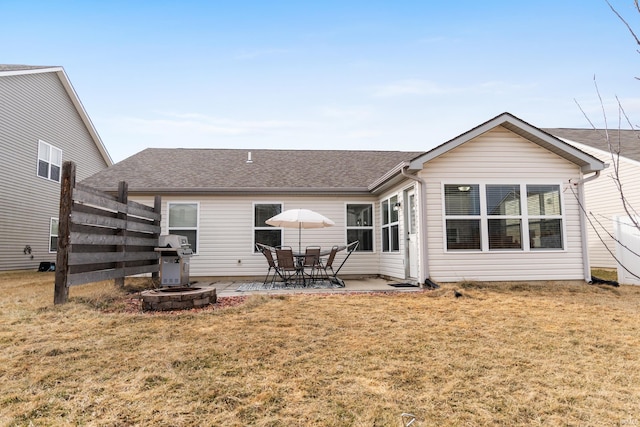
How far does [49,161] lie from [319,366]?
15.4 meters

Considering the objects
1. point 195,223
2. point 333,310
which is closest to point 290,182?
point 195,223

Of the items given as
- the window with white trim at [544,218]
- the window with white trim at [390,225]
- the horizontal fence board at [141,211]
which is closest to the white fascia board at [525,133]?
the window with white trim at [544,218]

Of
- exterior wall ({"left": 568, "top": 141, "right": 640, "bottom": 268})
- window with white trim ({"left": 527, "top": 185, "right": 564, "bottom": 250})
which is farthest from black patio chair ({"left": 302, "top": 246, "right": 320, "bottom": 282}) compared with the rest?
exterior wall ({"left": 568, "top": 141, "right": 640, "bottom": 268})

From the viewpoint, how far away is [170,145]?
44.2 ft

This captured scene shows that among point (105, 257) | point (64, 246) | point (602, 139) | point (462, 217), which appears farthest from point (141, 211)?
point (602, 139)

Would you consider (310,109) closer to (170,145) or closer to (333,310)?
(170,145)

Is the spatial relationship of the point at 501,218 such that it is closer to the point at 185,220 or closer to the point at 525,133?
the point at 525,133

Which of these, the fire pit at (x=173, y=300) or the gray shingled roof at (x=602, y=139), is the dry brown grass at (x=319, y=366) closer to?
the fire pit at (x=173, y=300)

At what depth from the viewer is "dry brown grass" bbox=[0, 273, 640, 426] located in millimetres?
2262

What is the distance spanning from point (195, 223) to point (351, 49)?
21.2ft

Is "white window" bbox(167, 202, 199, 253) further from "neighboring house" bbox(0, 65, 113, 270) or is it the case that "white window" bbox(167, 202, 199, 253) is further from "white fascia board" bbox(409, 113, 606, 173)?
"neighboring house" bbox(0, 65, 113, 270)

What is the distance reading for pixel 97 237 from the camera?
240 inches

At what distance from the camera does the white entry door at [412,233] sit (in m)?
7.70

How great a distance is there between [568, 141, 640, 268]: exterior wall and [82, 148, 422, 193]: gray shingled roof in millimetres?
6021
